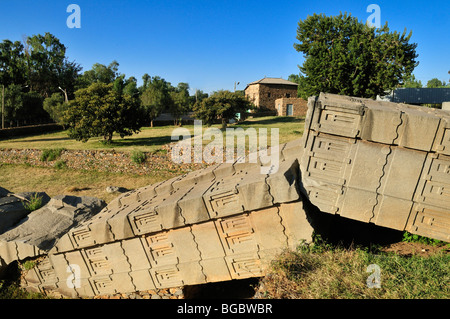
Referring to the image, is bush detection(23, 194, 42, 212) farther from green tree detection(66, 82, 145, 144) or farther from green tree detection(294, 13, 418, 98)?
green tree detection(294, 13, 418, 98)

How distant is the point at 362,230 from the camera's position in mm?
6652

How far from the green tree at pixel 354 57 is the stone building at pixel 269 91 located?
52.9 ft

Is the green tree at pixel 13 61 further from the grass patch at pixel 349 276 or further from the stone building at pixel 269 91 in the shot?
the grass patch at pixel 349 276

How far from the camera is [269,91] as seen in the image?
128 ft

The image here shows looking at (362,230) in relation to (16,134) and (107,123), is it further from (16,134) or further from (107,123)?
(16,134)

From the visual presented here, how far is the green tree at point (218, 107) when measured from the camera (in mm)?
24156

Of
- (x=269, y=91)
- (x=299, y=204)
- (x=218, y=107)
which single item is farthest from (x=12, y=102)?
(x=299, y=204)

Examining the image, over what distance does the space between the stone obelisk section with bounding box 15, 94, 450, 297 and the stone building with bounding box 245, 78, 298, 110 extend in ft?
112

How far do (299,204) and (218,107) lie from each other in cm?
2023

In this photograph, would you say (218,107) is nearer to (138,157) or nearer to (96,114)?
(96,114)

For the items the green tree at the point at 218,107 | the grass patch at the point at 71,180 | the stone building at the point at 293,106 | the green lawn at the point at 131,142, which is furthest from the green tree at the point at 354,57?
the grass patch at the point at 71,180

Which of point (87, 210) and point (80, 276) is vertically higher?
point (87, 210)
